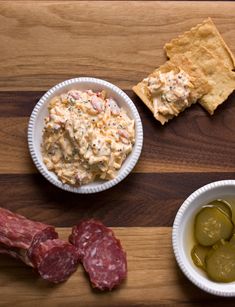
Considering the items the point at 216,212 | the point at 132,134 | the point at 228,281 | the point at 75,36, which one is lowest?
the point at 228,281

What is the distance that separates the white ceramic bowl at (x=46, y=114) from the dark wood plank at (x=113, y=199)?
10 centimetres

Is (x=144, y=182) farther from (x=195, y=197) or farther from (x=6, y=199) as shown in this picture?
(x=6, y=199)

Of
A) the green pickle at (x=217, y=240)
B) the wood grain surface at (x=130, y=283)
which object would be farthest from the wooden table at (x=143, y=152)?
the green pickle at (x=217, y=240)

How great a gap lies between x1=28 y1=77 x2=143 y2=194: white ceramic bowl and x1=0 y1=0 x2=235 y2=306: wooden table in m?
0.07

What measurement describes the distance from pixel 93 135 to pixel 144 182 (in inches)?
10.3

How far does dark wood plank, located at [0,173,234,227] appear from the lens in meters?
2.26

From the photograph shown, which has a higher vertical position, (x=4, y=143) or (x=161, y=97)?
(x=161, y=97)

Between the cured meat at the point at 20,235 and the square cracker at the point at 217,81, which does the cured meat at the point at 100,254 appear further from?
the square cracker at the point at 217,81

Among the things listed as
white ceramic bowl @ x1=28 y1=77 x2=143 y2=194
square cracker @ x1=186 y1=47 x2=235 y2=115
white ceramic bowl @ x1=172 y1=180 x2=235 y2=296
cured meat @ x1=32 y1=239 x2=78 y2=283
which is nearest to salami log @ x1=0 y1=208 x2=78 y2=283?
cured meat @ x1=32 y1=239 x2=78 y2=283

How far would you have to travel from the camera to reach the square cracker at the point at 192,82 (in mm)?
2219

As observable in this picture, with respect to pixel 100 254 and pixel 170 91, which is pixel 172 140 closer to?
pixel 170 91

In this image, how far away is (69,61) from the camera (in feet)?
7.43

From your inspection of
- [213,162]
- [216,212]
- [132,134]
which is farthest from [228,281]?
[132,134]

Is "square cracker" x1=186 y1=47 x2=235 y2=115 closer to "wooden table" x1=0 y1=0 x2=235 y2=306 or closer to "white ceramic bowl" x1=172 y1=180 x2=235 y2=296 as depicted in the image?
"wooden table" x1=0 y1=0 x2=235 y2=306
